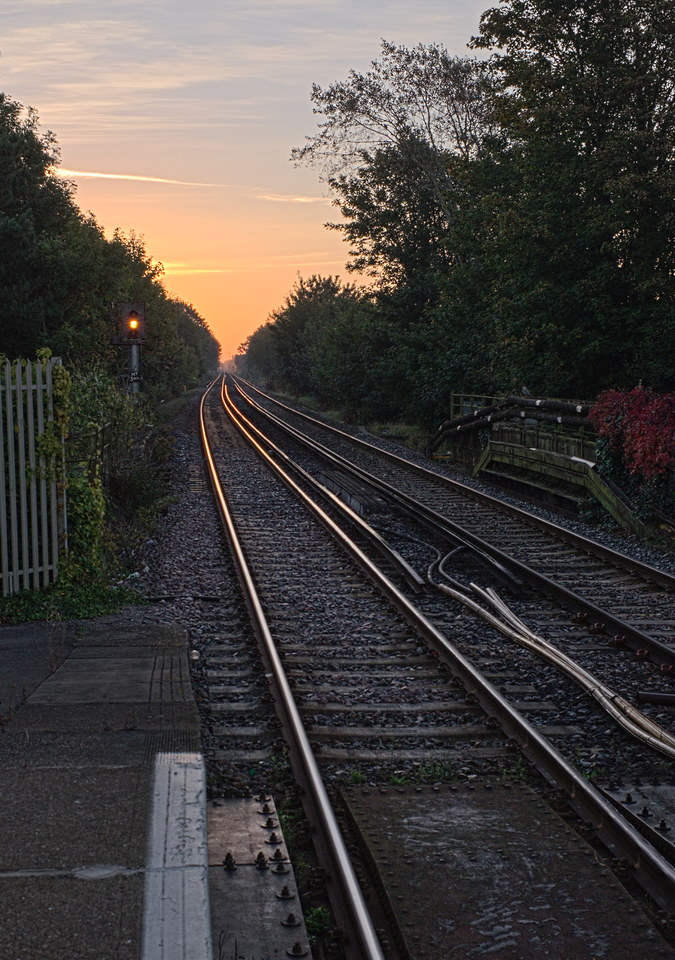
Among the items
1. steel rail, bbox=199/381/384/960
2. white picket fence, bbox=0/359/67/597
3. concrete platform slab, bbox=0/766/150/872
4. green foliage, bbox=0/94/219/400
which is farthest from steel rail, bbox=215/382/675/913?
green foliage, bbox=0/94/219/400

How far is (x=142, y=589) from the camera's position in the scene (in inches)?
430

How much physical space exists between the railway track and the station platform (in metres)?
0.59

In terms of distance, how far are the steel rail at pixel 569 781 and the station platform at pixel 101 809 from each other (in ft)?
6.56

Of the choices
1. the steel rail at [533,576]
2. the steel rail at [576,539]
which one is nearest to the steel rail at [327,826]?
the steel rail at [533,576]

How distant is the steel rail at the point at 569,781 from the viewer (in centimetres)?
454

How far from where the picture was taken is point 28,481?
9.77 meters

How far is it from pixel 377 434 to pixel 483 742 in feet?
104

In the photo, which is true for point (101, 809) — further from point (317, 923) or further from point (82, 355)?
Result: point (82, 355)

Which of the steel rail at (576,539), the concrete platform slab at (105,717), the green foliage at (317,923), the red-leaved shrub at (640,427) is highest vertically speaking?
the red-leaved shrub at (640,427)

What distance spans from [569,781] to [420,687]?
2.05 metres

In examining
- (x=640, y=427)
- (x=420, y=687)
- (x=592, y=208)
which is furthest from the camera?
(x=592, y=208)

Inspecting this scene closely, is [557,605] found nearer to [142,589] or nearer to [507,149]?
[142,589]

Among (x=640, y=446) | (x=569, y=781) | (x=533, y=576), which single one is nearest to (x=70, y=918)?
(x=569, y=781)

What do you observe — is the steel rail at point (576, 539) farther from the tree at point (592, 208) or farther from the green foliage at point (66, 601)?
the green foliage at point (66, 601)
